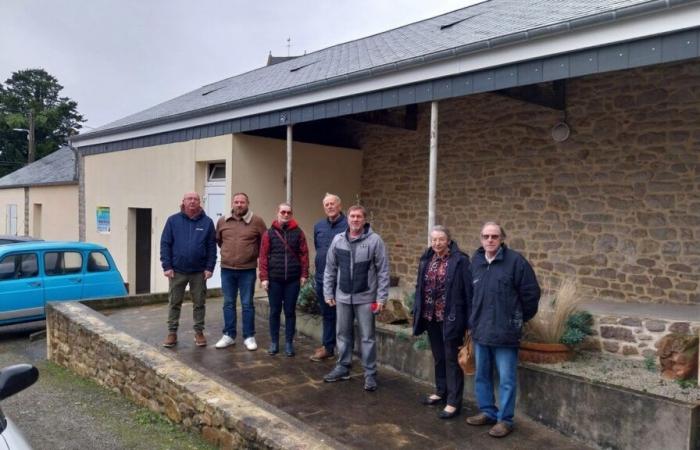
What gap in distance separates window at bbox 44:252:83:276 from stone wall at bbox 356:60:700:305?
5.48 meters

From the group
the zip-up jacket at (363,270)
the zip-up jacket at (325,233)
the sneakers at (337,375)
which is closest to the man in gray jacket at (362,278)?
the zip-up jacket at (363,270)

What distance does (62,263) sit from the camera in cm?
902

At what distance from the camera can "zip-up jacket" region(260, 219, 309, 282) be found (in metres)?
5.42

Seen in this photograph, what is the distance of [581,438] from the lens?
3.83 m

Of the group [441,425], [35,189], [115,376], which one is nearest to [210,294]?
[115,376]

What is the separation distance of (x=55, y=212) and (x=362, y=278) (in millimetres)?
15682

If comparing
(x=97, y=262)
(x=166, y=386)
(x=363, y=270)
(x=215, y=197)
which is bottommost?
(x=166, y=386)

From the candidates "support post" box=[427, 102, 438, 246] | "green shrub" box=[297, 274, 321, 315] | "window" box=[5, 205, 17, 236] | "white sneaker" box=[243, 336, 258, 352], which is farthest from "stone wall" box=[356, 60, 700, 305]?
"window" box=[5, 205, 17, 236]

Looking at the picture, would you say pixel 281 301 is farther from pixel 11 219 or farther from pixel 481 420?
pixel 11 219

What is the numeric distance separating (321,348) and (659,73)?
16.5ft

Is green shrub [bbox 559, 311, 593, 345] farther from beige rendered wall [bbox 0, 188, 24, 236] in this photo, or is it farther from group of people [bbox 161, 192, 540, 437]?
beige rendered wall [bbox 0, 188, 24, 236]

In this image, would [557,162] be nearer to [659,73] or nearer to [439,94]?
[659,73]

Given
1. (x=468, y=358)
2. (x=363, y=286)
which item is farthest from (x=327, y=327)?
(x=468, y=358)

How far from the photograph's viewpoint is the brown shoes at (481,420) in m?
4.00
